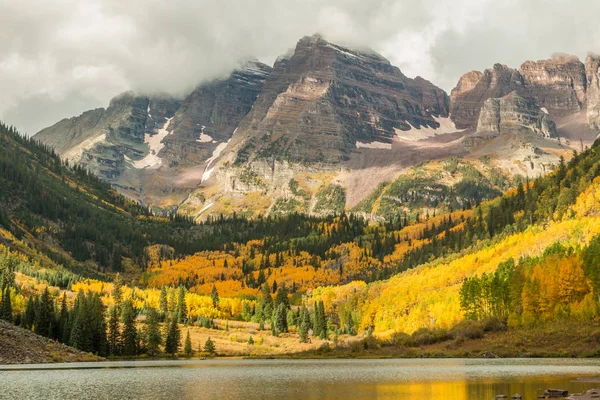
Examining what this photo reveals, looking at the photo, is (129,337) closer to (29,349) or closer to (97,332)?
(97,332)

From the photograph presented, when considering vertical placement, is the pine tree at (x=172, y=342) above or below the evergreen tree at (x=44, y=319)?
below

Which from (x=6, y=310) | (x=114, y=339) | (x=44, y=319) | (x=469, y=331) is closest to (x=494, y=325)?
(x=469, y=331)

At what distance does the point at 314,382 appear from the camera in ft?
335

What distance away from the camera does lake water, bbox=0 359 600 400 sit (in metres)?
83.2

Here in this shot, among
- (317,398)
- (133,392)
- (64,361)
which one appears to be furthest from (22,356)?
(317,398)

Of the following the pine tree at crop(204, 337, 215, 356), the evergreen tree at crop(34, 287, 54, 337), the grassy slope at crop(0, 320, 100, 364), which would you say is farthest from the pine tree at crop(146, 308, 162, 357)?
the evergreen tree at crop(34, 287, 54, 337)

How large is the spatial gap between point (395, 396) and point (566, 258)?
93220mm

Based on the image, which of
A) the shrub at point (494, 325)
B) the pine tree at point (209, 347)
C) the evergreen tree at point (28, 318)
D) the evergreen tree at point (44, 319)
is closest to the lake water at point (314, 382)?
the shrub at point (494, 325)

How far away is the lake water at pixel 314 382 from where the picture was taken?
83.2 m

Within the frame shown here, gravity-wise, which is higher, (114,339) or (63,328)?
(63,328)

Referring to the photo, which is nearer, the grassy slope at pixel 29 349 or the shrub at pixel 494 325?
the grassy slope at pixel 29 349

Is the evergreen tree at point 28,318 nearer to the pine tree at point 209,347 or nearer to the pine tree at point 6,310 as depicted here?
the pine tree at point 6,310

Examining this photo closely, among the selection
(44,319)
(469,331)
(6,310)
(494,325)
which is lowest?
(469,331)

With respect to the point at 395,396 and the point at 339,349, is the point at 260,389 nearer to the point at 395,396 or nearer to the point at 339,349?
the point at 395,396
